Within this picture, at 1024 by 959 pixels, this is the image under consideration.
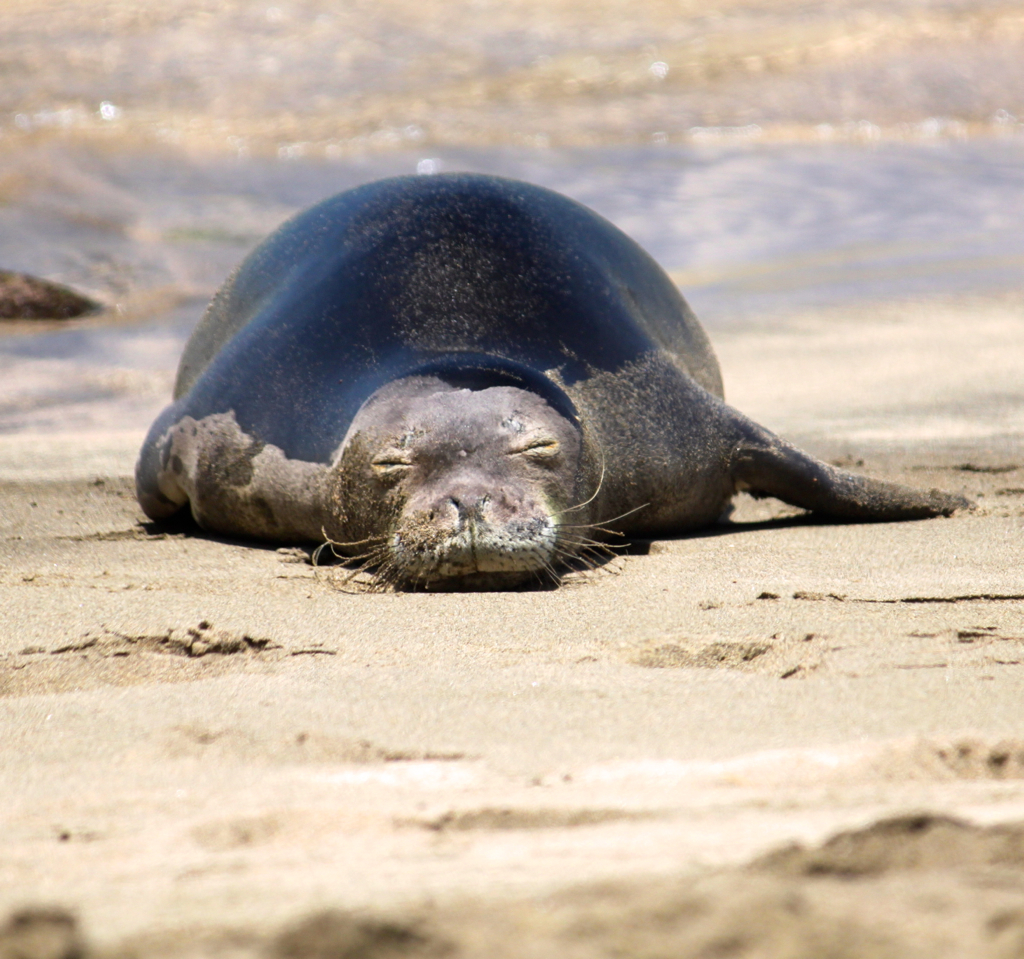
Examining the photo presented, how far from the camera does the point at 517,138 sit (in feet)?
51.9

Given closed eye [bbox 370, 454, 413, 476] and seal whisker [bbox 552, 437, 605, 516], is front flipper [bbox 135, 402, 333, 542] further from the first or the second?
seal whisker [bbox 552, 437, 605, 516]

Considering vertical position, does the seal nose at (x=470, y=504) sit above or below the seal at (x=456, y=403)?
below

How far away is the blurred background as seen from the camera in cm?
912

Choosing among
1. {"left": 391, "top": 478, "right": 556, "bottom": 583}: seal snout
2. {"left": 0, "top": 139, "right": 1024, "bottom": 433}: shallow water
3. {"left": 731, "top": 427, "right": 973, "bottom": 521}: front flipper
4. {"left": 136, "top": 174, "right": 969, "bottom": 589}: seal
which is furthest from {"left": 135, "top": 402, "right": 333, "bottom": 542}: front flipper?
{"left": 0, "top": 139, "right": 1024, "bottom": 433}: shallow water

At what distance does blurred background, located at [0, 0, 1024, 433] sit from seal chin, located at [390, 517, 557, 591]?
3305mm

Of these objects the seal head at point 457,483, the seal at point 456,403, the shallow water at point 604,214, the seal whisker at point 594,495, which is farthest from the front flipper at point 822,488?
the shallow water at point 604,214

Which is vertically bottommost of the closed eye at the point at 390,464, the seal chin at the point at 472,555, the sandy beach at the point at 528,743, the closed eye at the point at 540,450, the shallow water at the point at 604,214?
the sandy beach at the point at 528,743

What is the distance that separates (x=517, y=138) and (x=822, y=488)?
12.2m

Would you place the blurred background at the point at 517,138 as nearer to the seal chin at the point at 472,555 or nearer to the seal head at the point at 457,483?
the seal head at the point at 457,483

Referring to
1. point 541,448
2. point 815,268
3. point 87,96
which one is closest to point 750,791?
point 541,448

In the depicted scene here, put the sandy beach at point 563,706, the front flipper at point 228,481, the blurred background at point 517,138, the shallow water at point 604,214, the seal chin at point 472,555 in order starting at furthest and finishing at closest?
the blurred background at point 517,138, the shallow water at point 604,214, the front flipper at point 228,481, the seal chin at point 472,555, the sandy beach at point 563,706

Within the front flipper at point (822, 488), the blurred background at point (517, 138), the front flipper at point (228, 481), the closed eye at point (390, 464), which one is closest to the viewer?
the closed eye at point (390, 464)

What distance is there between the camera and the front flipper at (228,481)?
407 centimetres

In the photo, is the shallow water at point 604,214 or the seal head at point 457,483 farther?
the shallow water at point 604,214
